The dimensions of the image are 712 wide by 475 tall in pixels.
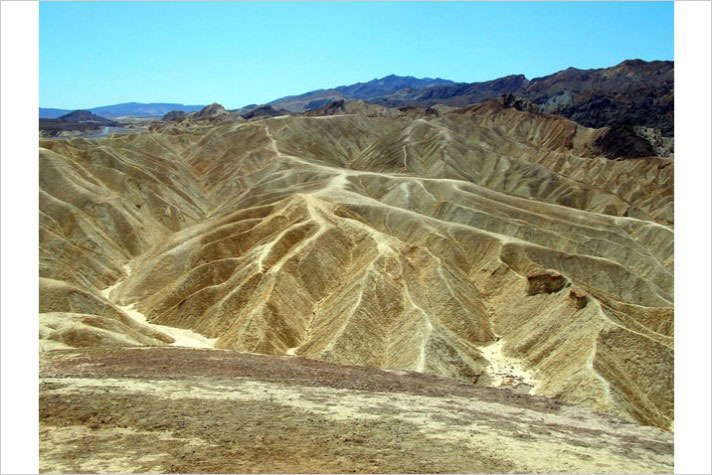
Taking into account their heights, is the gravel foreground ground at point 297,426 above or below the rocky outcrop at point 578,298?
below

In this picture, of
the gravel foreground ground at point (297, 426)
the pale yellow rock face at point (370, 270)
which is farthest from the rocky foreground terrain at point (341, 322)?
the pale yellow rock face at point (370, 270)

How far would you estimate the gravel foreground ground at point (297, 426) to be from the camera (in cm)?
1820

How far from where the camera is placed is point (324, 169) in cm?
12038

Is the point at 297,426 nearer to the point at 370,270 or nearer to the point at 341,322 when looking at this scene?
the point at 341,322

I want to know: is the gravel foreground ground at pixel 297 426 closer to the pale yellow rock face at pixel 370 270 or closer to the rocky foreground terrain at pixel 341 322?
the rocky foreground terrain at pixel 341 322

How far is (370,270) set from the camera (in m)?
56.6

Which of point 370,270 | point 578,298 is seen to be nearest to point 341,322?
point 370,270

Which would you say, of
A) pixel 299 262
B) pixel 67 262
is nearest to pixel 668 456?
pixel 299 262

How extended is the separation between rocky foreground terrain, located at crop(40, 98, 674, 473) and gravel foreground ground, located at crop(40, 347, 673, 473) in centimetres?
12

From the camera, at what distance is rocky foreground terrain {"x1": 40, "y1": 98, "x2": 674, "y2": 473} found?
2038 cm

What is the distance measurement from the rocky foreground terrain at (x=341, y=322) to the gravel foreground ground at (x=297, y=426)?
4.6 inches

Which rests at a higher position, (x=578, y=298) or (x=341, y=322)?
(x=578, y=298)

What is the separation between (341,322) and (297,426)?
2895cm

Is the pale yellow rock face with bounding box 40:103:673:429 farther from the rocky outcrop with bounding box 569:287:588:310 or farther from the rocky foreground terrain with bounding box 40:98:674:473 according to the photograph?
the rocky outcrop with bounding box 569:287:588:310
